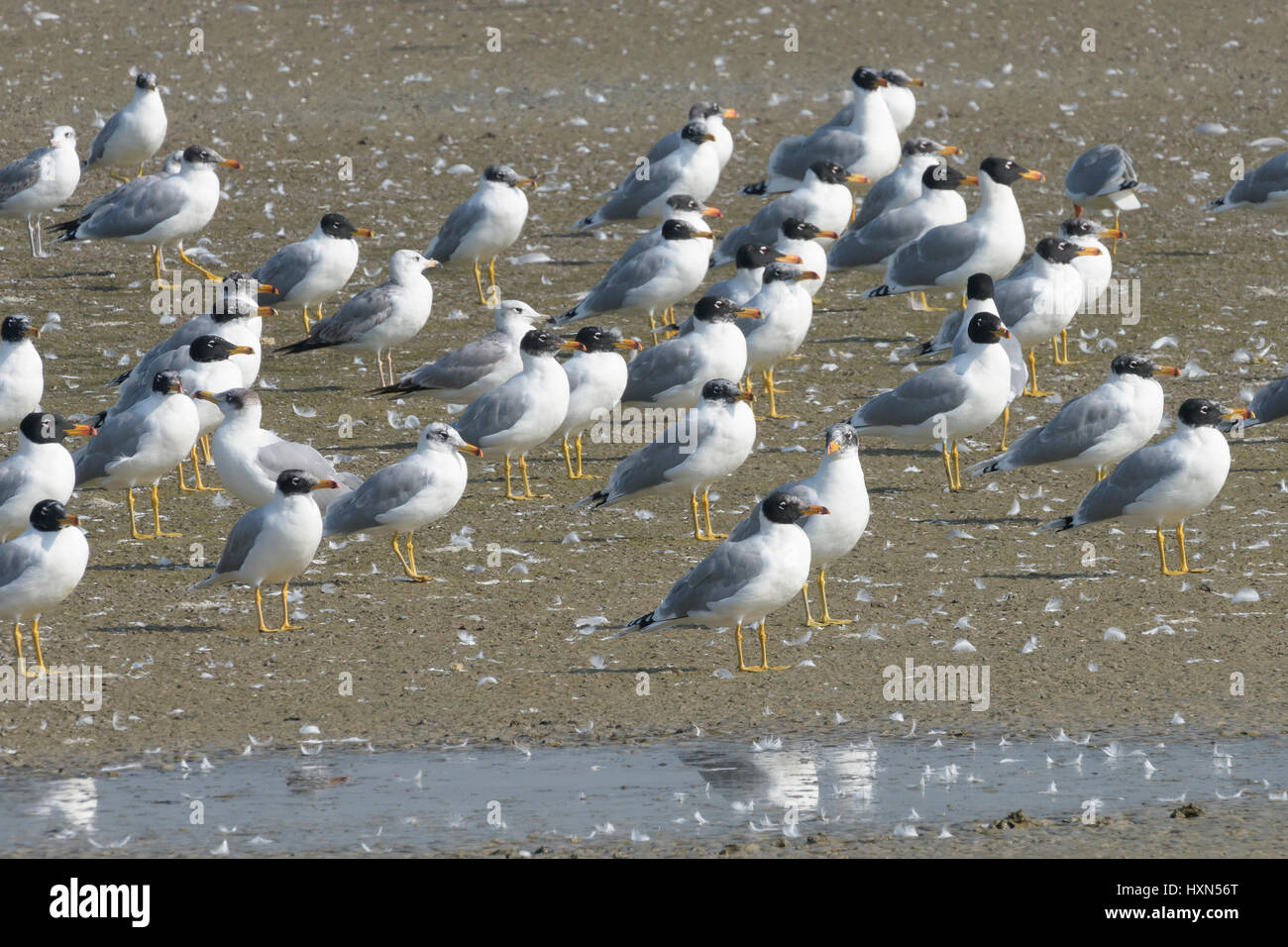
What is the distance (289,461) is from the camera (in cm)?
1313

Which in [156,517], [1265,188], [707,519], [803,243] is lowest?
[707,519]

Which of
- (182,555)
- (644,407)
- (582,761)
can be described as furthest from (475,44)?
(582,761)

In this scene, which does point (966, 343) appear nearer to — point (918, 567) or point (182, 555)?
point (918, 567)

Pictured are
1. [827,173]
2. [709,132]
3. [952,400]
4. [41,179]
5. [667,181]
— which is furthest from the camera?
[709,132]

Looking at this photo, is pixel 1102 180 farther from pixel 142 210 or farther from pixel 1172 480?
pixel 142 210

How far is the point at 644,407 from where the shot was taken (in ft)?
52.4

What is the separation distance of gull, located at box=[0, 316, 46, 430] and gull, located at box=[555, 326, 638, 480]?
4.07 m

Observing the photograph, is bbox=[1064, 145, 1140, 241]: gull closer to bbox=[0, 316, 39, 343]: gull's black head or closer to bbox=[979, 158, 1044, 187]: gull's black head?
bbox=[979, 158, 1044, 187]: gull's black head

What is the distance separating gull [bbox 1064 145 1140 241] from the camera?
21.7 meters

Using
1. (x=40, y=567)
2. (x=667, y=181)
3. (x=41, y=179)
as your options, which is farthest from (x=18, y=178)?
(x=40, y=567)

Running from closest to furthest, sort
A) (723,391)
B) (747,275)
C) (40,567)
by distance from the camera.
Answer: (40,567), (723,391), (747,275)

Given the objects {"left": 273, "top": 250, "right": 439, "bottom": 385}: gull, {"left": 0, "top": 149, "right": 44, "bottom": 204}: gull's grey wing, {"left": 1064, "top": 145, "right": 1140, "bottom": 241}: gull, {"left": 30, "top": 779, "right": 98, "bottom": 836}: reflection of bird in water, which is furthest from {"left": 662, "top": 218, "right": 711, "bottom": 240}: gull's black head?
{"left": 30, "top": 779, "right": 98, "bottom": 836}: reflection of bird in water

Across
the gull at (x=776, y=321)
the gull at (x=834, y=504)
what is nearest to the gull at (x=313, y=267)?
the gull at (x=776, y=321)

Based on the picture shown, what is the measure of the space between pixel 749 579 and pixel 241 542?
3168mm
